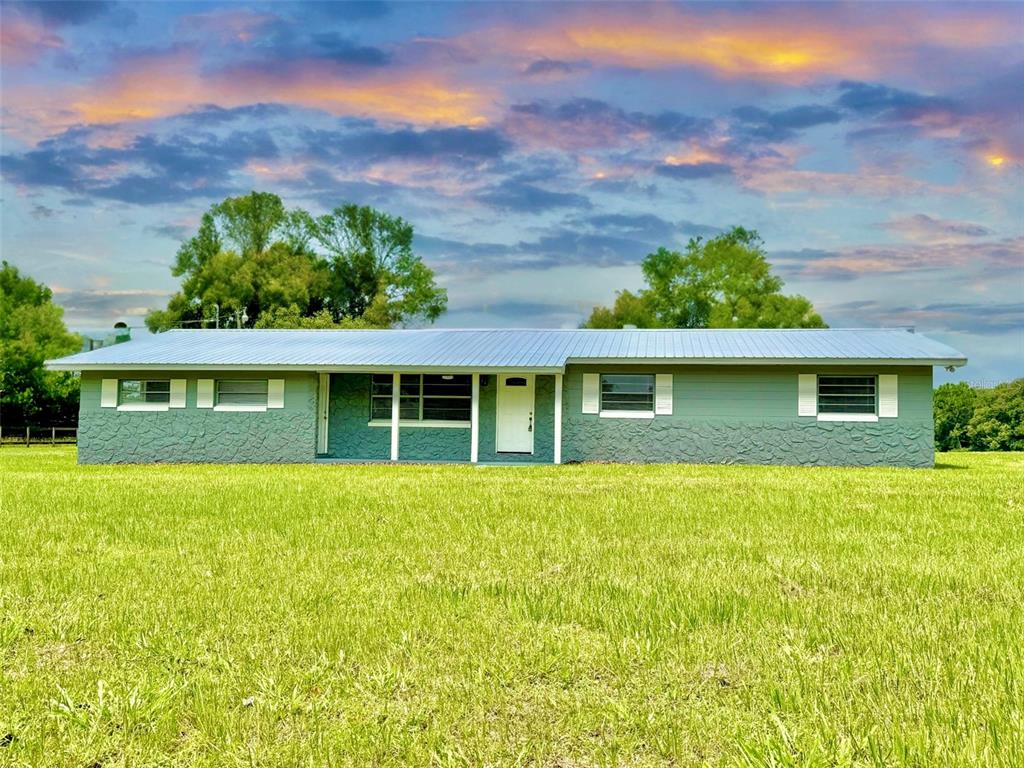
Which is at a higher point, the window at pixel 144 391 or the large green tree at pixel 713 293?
the large green tree at pixel 713 293

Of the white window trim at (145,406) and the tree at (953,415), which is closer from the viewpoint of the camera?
the white window trim at (145,406)

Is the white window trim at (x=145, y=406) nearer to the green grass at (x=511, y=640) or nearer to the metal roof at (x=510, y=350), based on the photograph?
the metal roof at (x=510, y=350)

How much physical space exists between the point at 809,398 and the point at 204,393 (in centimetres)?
1558

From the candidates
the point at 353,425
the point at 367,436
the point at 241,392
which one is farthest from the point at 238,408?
the point at 367,436

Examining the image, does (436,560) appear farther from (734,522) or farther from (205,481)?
(205,481)

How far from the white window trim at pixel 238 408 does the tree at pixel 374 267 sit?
3064 cm

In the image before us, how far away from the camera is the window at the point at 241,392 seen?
891 inches

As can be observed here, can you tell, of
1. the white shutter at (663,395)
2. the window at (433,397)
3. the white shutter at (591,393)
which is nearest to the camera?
the white shutter at (663,395)

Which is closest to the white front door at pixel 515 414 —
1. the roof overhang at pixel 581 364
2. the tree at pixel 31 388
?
the roof overhang at pixel 581 364

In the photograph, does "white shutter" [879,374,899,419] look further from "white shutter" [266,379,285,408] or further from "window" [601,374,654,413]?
"white shutter" [266,379,285,408]

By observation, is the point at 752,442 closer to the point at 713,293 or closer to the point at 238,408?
the point at 238,408

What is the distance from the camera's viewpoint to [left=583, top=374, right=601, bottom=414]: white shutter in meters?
21.6

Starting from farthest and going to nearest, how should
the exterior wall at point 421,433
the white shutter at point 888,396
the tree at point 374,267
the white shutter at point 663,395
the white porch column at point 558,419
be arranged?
1. the tree at point 374,267
2. the exterior wall at point 421,433
3. the white shutter at point 663,395
4. the white shutter at point 888,396
5. the white porch column at point 558,419

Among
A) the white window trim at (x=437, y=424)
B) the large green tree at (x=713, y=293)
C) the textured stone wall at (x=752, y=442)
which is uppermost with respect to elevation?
the large green tree at (x=713, y=293)
